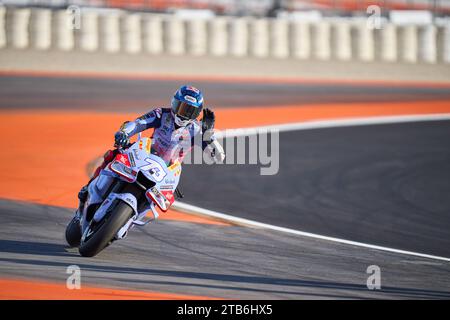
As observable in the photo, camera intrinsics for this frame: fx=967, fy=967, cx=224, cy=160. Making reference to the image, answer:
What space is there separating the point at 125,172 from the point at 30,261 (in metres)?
1.24

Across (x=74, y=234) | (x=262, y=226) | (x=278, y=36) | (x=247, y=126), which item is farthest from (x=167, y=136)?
(x=278, y=36)

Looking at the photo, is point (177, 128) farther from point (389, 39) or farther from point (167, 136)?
point (389, 39)

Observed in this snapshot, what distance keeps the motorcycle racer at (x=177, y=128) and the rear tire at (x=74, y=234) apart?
198 millimetres

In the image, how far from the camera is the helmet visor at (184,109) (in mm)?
9578

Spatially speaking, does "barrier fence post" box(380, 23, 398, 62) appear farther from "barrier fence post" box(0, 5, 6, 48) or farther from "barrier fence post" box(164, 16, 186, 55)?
"barrier fence post" box(0, 5, 6, 48)

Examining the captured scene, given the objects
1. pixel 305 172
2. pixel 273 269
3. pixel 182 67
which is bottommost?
pixel 273 269

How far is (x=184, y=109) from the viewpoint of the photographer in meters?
9.59

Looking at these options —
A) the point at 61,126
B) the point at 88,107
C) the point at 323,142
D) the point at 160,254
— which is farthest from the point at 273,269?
the point at 88,107

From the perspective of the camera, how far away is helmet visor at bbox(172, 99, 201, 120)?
31.4 ft

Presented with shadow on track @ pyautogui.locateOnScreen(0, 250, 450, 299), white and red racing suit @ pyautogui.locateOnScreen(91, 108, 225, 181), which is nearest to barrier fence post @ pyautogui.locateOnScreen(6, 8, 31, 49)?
white and red racing suit @ pyautogui.locateOnScreen(91, 108, 225, 181)

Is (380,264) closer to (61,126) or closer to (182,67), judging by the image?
(61,126)

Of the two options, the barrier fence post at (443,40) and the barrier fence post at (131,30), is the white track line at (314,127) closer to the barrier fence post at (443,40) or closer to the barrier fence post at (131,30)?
the barrier fence post at (443,40)

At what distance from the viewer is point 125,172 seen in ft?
30.1

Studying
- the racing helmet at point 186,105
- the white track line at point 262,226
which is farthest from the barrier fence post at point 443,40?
the racing helmet at point 186,105
